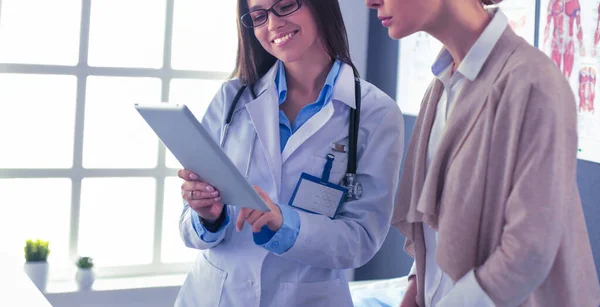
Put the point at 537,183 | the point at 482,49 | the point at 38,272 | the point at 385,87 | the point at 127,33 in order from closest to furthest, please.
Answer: the point at 537,183 → the point at 482,49 → the point at 38,272 → the point at 127,33 → the point at 385,87

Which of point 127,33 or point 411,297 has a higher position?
point 127,33

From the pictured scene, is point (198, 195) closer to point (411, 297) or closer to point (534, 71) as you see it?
A: point (411, 297)

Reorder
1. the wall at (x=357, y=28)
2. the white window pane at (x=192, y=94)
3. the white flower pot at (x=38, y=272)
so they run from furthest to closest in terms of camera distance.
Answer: the wall at (x=357, y=28), the white window pane at (x=192, y=94), the white flower pot at (x=38, y=272)

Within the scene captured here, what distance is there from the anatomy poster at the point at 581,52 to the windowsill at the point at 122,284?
7.16ft

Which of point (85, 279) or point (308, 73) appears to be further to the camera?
point (85, 279)

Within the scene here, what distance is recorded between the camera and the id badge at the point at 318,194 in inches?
66.6

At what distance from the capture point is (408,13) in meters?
1.25

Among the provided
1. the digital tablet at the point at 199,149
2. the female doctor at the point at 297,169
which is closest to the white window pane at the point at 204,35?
the female doctor at the point at 297,169

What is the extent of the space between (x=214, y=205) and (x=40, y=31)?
2310 mm

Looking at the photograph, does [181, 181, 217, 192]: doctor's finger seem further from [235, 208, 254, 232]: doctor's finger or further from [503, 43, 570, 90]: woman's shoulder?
[503, 43, 570, 90]: woman's shoulder

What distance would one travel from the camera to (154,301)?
11.7 ft

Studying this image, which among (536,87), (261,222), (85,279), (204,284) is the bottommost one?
(85,279)

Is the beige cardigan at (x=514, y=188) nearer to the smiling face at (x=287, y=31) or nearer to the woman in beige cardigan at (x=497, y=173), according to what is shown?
the woman in beige cardigan at (x=497, y=173)

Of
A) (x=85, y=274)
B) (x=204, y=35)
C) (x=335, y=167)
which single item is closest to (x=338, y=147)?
(x=335, y=167)
